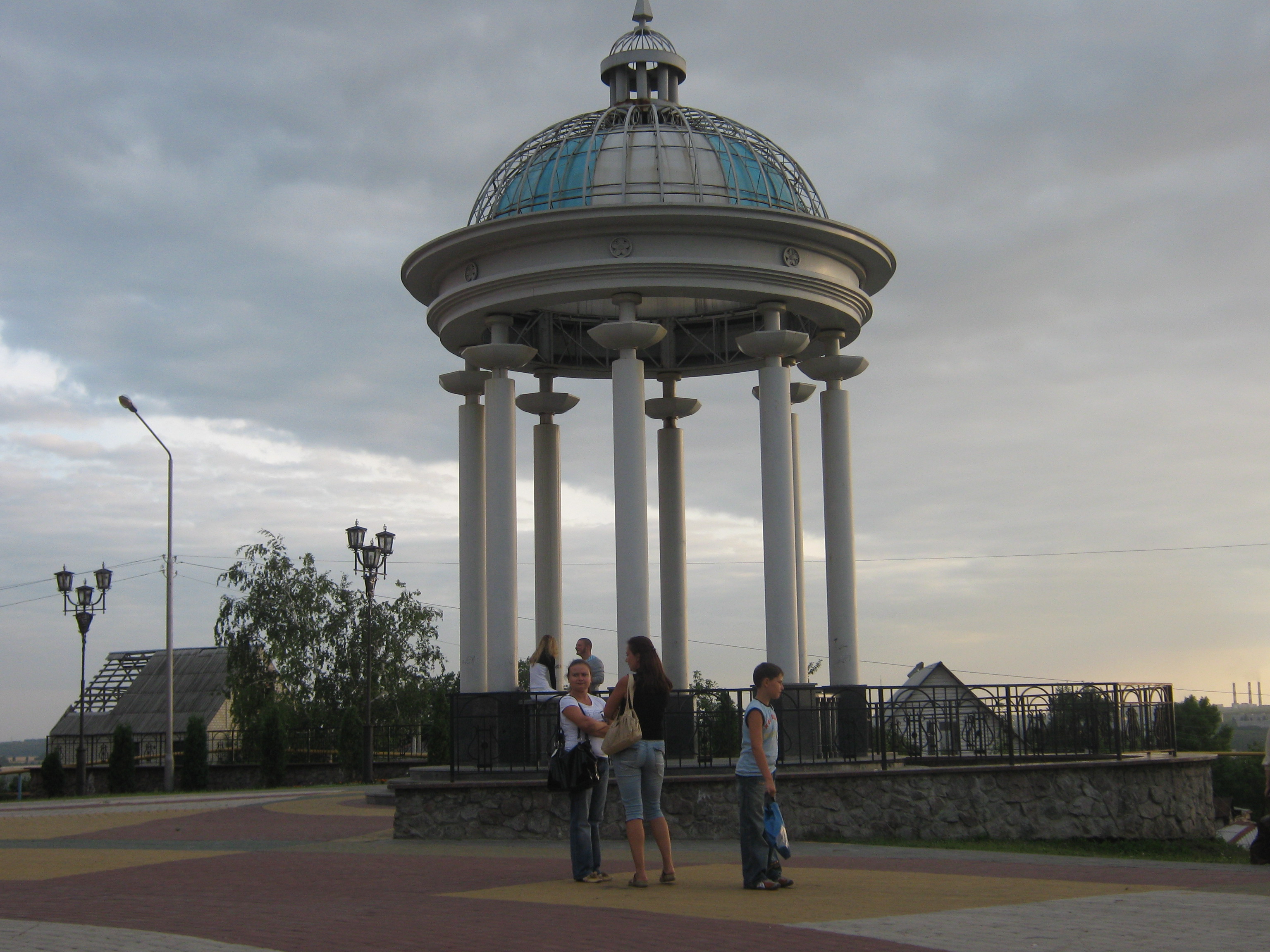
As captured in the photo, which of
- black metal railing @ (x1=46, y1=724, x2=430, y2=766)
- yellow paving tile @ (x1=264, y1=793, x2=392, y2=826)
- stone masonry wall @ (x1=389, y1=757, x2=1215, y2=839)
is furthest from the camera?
black metal railing @ (x1=46, y1=724, x2=430, y2=766)

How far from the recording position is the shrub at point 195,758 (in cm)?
3297

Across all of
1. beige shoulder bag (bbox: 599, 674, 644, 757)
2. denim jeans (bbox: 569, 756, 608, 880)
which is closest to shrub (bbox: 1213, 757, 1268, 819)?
denim jeans (bbox: 569, 756, 608, 880)

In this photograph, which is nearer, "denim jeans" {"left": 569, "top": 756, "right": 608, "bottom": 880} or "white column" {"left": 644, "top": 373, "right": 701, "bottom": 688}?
"denim jeans" {"left": 569, "top": 756, "right": 608, "bottom": 880}

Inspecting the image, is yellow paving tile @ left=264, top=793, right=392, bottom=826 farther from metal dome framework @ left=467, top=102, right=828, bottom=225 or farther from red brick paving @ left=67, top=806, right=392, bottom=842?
metal dome framework @ left=467, top=102, right=828, bottom=225

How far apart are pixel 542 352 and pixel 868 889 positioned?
13.8 metres

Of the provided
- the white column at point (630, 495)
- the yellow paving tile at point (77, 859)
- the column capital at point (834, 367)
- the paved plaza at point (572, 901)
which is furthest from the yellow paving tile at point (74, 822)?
the column capital at point (834, 367)

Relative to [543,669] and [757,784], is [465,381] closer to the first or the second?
[543,669]

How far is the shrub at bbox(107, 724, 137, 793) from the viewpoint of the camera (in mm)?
32938

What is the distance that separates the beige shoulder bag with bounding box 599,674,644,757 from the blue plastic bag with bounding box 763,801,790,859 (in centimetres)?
113

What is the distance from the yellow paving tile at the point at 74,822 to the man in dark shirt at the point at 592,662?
7.49m

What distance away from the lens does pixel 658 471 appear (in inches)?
903

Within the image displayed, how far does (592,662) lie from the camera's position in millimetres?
14711

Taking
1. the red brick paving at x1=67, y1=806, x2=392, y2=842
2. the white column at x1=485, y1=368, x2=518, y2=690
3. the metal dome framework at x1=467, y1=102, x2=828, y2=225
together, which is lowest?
the red brick paving at x1=67, y1=806, x2=392, y2=842

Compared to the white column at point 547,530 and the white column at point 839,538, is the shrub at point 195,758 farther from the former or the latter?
the white column at point 839,538
